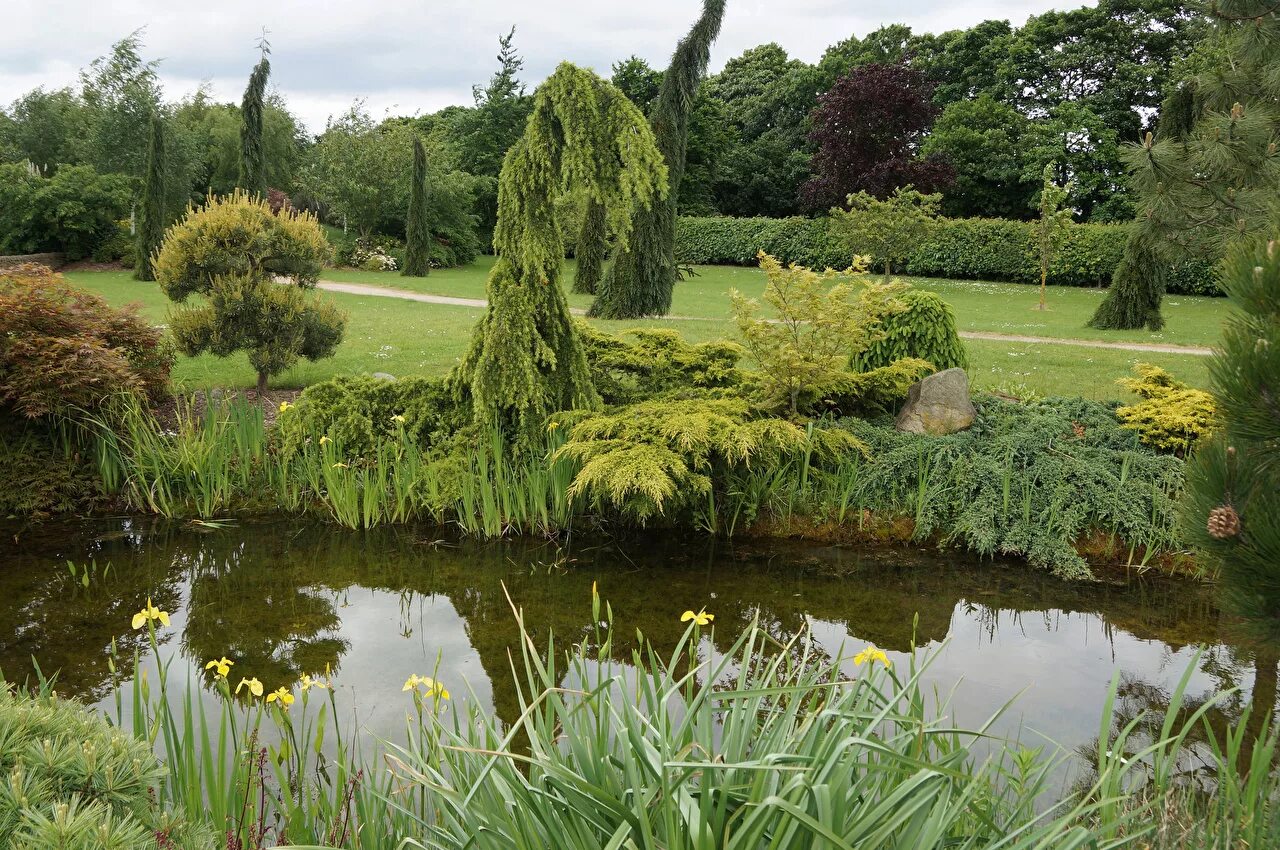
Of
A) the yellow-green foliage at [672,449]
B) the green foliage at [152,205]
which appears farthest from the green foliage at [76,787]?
the green foliage at [152,205]

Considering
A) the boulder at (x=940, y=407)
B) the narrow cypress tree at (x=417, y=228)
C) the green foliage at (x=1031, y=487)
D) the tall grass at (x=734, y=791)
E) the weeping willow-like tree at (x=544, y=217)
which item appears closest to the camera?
the tall grass at (x=734, y=791)

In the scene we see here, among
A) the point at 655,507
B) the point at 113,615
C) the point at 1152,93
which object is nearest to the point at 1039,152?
the point at 1152,93

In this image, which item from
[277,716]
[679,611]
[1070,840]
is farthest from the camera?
[679,611]

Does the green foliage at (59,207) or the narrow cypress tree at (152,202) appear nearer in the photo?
the narrow cypress tree at (152,202)

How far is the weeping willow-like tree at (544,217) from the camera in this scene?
6293mm

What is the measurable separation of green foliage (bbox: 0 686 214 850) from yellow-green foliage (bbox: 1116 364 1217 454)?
21.7ft

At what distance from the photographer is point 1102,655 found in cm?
455

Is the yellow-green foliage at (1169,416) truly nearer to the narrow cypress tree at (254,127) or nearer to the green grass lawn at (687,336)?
the green grass lawn at (687,336)

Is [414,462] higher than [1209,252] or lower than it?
lower

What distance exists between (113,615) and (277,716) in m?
2.62

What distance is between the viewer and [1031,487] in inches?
240

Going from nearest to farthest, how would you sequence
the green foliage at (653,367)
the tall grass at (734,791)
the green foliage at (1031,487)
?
the tall grass at (734,791) → the green foliage at (1031,487) → the green foliage at (653,367)

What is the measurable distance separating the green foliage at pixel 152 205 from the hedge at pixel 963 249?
50.4 feet

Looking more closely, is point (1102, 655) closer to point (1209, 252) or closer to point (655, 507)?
point (655, 507)
